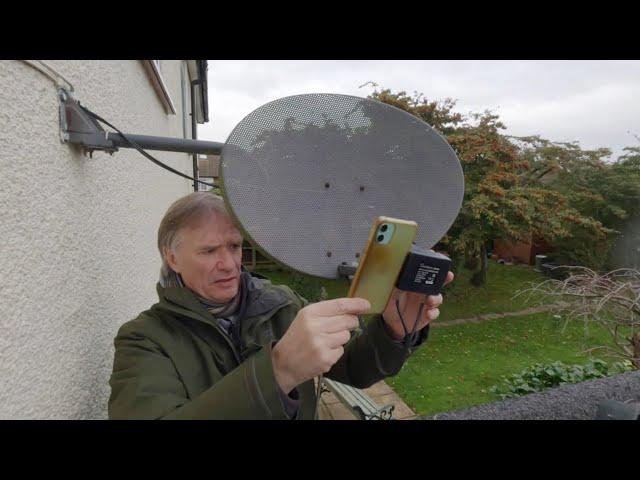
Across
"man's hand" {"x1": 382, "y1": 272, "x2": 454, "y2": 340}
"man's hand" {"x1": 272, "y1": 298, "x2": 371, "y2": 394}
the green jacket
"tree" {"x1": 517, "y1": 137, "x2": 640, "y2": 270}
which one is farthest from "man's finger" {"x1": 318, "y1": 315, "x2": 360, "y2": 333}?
"tree" {"x1": 517, "y1": 137, "x2": 640, "y2": 270}

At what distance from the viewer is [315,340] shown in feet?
3.02

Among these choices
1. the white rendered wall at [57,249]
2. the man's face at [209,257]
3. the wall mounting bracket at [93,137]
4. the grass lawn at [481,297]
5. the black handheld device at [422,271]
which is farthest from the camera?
the grass lawn at [481,297]

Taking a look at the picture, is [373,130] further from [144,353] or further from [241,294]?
[144,353]

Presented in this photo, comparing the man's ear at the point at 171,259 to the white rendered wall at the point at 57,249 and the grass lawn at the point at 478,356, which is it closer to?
the white rendered wall at the point at 57,249

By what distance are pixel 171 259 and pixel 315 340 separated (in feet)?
2.53

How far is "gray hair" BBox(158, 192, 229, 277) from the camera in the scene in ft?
4.60

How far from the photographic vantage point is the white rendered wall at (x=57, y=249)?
3.03 ft

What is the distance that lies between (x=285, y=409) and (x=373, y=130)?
32.0 inches

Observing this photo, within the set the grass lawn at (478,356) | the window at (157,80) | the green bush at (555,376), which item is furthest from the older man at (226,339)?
the grass lawn at (478,356)

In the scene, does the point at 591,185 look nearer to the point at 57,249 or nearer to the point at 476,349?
the point at 476,349

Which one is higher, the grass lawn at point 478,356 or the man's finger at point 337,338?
the man's finger at point 337,338

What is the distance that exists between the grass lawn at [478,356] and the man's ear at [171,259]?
14.0 ft

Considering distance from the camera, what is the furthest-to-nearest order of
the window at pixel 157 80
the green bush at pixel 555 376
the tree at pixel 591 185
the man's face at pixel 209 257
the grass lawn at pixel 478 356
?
the tree at pixel 591 185 → the grass lawn at pixel 478 356 → the green bush at pixel 555 376 → the window at pixel 157 80 → the man's face at pixel 209 257

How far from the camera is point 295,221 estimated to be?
1075mm
